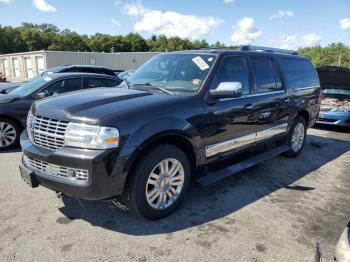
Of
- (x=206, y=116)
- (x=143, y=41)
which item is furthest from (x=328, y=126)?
(x=143, y=41)

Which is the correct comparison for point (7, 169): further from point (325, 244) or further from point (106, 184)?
point (325, 244)

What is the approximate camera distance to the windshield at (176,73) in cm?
419

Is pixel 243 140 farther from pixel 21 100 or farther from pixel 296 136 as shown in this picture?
pixel 21 100

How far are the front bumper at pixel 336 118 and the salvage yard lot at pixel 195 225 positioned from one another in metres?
4.48

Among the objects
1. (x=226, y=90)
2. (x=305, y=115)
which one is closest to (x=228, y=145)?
(x=226, y=90)

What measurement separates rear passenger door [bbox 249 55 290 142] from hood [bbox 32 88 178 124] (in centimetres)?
173

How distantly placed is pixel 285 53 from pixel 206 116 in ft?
10.4

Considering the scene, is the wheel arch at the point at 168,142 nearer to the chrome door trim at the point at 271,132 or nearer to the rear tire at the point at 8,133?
the chrome door trim at the point at 271,132

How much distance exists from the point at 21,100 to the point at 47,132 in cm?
373

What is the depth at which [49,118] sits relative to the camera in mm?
3410

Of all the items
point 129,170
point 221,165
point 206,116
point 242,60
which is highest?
point 242,60

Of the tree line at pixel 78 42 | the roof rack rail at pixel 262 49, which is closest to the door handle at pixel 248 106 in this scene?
the roof rack rail at pixel 262 49

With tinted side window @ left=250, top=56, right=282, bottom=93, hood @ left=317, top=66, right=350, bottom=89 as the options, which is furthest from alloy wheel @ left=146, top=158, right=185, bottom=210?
hood @ left=317, top=66, right=350, bottom=89

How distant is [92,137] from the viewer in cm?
311
